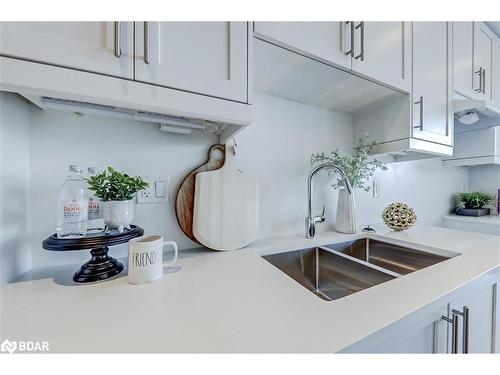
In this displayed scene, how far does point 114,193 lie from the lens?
0.66m

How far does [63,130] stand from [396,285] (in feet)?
3.76

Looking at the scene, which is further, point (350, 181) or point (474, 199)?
point (474, 199)

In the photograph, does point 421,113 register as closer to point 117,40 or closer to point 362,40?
point 362,40

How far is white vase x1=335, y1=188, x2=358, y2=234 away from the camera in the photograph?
1188 mm

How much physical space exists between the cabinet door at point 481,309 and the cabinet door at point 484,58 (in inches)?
57.3

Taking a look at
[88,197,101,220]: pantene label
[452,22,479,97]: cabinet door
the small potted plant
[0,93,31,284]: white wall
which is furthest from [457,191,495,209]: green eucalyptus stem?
[0,93,31,284]: white wall

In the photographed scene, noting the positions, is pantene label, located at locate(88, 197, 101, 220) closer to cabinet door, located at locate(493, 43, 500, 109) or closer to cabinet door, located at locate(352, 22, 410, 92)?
cabinet door, located at locate(352, 22, 410, 92)

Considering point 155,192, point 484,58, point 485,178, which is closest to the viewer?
point 155,192

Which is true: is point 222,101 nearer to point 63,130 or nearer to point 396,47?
point 63,130

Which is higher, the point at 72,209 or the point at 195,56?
the point at 195,56

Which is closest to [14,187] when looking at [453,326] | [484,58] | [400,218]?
[453,326]

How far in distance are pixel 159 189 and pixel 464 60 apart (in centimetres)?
203

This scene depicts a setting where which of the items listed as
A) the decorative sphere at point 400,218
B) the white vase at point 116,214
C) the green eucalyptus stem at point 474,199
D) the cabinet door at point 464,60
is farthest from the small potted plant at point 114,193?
the green eucalyptus stem at point 474,199

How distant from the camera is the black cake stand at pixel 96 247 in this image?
56 centimetres
